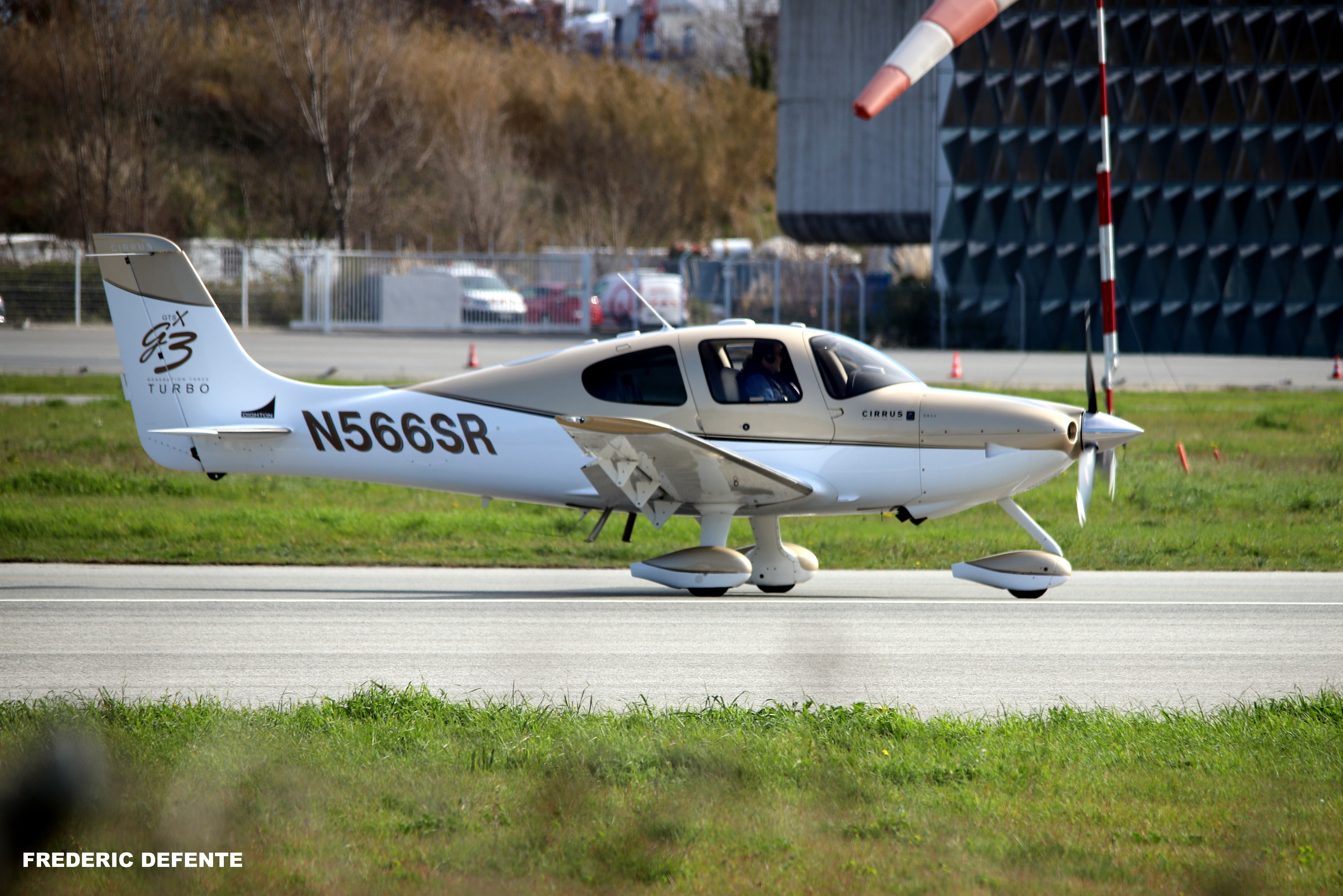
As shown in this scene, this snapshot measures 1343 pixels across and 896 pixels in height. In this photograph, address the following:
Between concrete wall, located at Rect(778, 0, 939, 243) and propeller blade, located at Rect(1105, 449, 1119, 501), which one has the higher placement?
concrete wall, located at Rect(778, 0, 939, 243)

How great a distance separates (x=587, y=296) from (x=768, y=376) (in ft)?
108

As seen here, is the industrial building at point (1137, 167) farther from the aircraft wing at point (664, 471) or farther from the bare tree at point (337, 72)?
the aircraft wing at point (664, 471)

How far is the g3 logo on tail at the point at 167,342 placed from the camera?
11.3 meters

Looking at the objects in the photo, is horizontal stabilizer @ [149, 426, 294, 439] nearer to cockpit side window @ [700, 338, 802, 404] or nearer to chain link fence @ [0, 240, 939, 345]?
cockpit side window @ [700, 338, 802, 404]

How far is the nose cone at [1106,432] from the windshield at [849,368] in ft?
4.82

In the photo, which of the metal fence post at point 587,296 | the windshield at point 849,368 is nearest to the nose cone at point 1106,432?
the windshield at point 849,368

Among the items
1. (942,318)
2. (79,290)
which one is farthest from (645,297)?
(79,290)

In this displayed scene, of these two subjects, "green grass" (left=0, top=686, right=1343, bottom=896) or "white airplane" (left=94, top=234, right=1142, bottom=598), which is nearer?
"green grass" (left=0, top=686, right=1343, bottom=896)

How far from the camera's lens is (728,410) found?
10.4 m

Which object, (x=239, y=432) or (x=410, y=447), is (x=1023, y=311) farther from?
(x=239, y=432)

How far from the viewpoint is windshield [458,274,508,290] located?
43.6m

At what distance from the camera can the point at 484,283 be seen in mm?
43938

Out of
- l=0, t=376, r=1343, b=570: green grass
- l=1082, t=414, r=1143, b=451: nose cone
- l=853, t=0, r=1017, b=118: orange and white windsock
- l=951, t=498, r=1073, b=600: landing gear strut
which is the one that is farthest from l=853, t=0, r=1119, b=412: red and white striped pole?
l=951, t=498, r=1073, b=600: landing gear strut

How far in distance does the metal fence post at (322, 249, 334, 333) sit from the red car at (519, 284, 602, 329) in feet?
21.1
